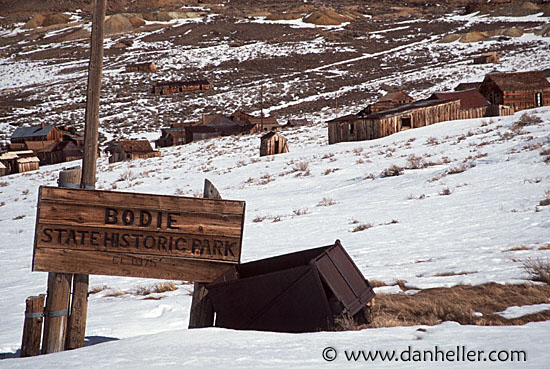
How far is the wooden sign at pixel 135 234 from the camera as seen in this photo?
4.73 m

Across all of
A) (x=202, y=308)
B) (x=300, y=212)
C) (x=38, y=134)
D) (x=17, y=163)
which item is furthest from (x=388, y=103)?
(x=202, y=308)

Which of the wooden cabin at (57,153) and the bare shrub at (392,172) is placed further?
the wooden cabin at (57,153)

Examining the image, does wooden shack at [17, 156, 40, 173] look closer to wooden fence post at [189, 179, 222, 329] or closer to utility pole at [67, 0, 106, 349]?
utility pole at [67, 0, 106, 349]

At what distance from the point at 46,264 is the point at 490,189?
10.1 m

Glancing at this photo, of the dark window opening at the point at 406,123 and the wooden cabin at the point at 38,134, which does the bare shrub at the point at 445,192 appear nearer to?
the dark window opening at the point at 406,123

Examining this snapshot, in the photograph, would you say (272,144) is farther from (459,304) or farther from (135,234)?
(459,304)

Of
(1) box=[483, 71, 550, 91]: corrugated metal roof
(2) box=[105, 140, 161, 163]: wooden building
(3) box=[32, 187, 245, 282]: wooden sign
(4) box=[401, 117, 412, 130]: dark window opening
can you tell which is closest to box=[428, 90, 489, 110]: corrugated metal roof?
(1) box=[483, 71, 550, 91]: corrugated metal roof

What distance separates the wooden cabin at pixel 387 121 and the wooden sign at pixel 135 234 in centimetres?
2642

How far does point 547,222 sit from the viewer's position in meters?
8.12

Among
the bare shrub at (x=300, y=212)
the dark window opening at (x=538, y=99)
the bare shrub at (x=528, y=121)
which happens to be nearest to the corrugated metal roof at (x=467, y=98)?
the dark window opening at (x=538, y=99)

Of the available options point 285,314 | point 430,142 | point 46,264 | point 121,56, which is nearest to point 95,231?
point 46,264

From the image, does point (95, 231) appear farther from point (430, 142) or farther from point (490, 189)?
point (430, 142)

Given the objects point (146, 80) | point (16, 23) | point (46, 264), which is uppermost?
point (16, 23)

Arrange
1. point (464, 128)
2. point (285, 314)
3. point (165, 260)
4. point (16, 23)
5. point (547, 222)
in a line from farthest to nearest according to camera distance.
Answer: point (16, 23) → point (464, 128) → point (547, 222) → point (165, 260) → point (285, 314)
